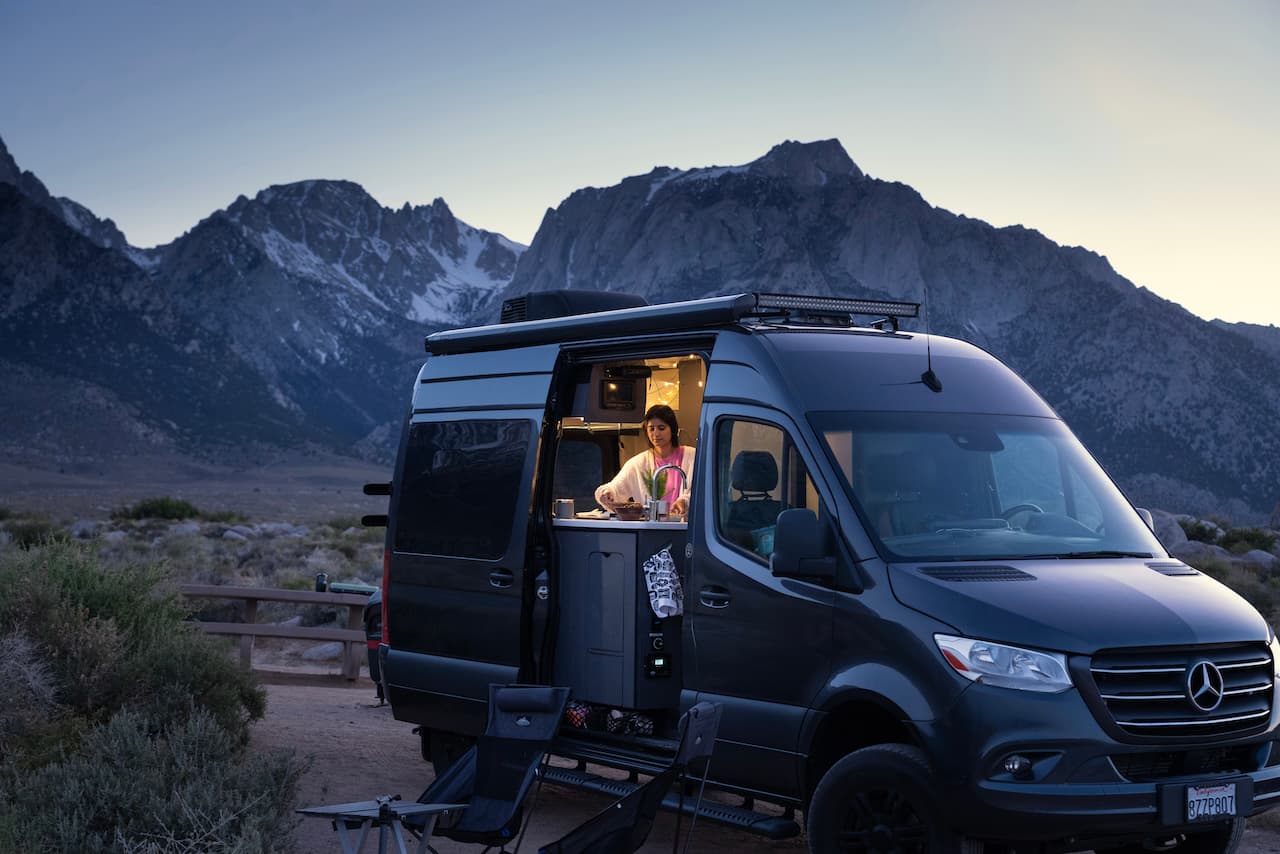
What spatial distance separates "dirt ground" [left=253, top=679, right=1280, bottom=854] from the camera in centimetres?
845

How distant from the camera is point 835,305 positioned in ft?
26.5

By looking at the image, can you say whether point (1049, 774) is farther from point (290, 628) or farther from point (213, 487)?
point (213, 487)

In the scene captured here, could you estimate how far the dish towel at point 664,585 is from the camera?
26.3ft

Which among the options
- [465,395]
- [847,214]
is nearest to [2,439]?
[847,214]

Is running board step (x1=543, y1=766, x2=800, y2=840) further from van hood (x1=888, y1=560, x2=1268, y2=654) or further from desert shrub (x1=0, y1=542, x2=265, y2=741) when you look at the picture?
desert shrub (x1=0, y1=542, x2=265, y2=741)

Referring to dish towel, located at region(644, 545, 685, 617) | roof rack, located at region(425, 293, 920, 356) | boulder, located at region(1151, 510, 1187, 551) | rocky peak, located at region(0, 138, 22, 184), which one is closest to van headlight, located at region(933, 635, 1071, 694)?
dish towel, located at region(644, 545, 685, 617)

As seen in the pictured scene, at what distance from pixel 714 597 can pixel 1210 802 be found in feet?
8.32

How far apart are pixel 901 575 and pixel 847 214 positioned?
108054mm

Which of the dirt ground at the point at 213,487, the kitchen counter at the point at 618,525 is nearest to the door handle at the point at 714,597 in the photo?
the kitchen counter at the point at 618,525

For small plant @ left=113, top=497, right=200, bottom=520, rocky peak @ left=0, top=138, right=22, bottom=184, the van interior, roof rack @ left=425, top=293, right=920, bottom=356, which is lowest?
small plant @ left=113, top=497, right=200, bottom=520

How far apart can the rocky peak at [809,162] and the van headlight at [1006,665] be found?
12018cm

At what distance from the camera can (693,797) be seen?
7.54 metres

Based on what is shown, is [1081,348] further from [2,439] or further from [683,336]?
[683,336]

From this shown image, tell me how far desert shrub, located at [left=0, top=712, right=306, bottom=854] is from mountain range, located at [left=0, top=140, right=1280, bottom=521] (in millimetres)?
67112
